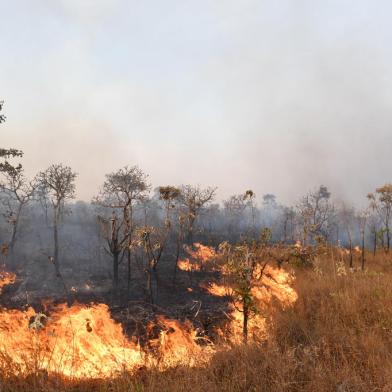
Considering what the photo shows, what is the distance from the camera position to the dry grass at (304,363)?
151 inches

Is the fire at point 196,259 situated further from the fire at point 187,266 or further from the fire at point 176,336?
the fire at point 176,336

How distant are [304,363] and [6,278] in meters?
20.5

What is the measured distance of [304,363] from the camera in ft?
14.6

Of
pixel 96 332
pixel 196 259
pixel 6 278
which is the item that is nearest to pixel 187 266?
pixel 196 259

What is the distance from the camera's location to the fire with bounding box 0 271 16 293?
18422mm

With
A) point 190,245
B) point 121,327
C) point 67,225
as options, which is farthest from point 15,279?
point 67,225

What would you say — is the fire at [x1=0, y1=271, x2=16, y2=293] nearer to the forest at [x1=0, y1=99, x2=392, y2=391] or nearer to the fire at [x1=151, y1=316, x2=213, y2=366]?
the forest at [x1=0, y1=99, x2=392, y2=391]

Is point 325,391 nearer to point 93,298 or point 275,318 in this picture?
point 275,318

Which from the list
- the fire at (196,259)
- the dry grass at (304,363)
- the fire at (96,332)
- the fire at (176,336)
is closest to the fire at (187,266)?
the fire at (196,259)

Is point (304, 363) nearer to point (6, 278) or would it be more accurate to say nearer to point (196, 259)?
point (6, 278)

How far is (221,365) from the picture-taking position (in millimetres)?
4828

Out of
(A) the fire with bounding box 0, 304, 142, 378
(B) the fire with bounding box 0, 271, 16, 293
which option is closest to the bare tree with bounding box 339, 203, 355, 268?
(A) the fire with bounding box 0, 304, 142, 378

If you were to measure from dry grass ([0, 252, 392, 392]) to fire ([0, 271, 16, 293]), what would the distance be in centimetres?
1690

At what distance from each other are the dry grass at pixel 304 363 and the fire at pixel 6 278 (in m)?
16.9
